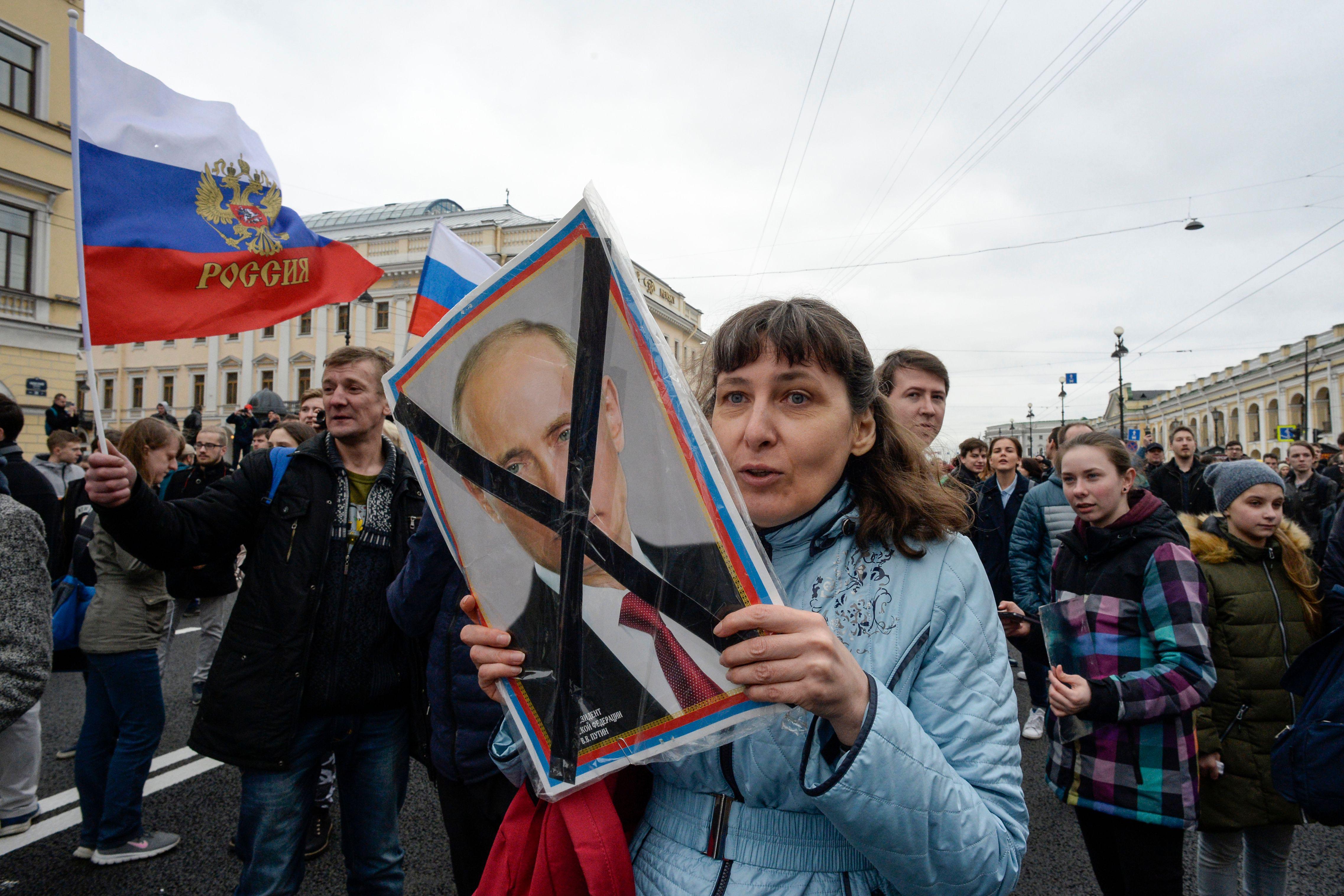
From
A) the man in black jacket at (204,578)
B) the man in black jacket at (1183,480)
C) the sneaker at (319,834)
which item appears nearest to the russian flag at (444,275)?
the man in black jacket at (204,578)

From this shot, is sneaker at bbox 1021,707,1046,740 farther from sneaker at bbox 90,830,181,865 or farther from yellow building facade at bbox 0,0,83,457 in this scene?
yellow building facade at bbox 0,0,83,457

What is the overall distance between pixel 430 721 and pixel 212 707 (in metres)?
0.75

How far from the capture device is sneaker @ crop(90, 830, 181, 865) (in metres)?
3.42

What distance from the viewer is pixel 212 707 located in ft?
8.22

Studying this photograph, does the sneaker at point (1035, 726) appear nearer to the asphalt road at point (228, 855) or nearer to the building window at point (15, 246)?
the asphalt road at point (228, 855)

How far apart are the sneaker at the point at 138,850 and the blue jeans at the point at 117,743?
3 centimetres

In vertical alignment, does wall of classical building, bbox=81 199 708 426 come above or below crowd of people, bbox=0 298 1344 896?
above

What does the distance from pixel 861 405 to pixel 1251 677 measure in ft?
8.76

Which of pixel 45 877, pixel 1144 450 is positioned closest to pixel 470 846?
pixel 45 877

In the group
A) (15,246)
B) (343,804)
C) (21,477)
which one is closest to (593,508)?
(343,804)

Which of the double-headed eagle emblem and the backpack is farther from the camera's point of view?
the double-headed eagle emblem

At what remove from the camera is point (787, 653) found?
32.9 inches

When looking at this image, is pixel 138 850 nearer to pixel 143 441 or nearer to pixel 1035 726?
pixel 143 441

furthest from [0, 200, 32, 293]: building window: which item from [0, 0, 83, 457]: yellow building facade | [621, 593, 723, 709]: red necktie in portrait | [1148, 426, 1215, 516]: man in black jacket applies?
[1148, 426, 1215, 516]: man in black jacket
